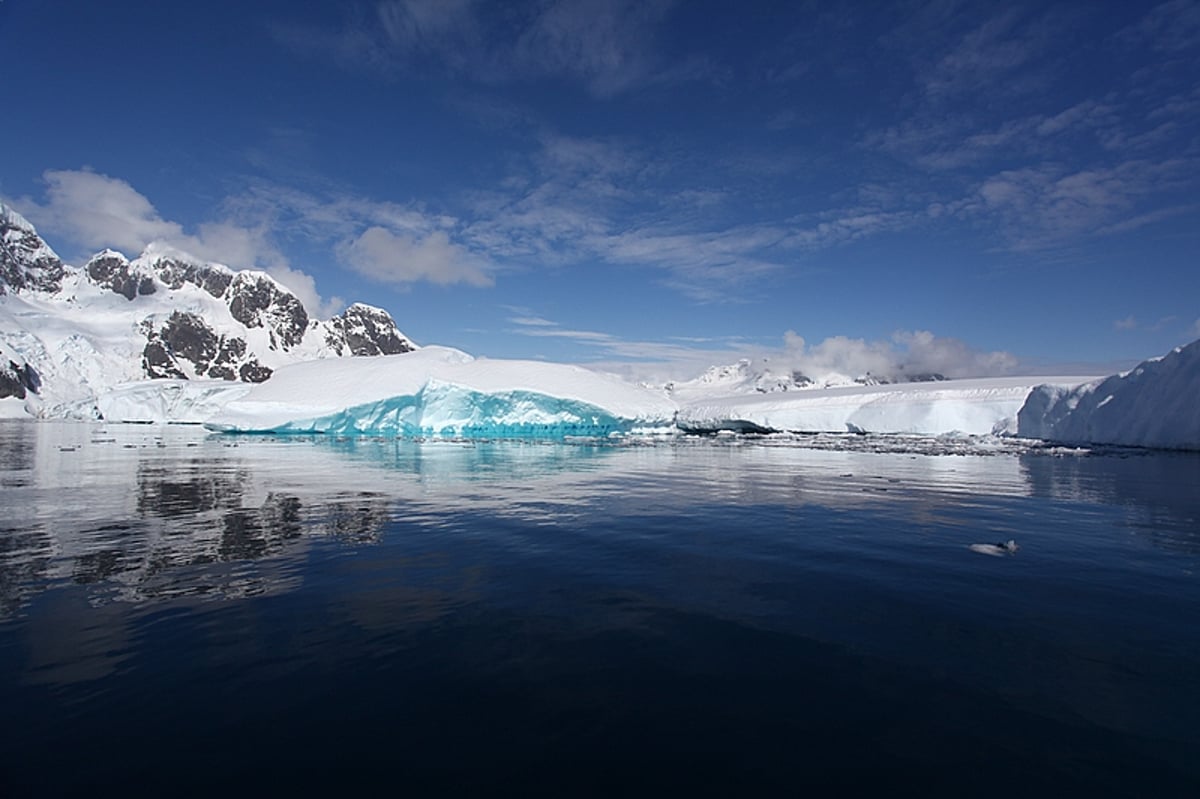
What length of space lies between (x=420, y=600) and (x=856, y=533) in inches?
232

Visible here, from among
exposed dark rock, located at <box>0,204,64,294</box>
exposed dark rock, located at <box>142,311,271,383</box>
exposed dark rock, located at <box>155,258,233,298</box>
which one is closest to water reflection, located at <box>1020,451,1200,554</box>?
exposed dark rock, located at <box>142,311,271,383</box>

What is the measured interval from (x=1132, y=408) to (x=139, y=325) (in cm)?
16825

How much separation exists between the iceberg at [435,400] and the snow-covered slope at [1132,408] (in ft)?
74.7

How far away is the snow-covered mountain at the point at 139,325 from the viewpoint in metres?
107

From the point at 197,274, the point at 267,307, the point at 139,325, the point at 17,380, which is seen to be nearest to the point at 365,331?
the point at 267,307

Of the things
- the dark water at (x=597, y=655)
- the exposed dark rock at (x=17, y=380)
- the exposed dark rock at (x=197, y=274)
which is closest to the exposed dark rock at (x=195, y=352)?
the exposed dark rock at (x=17, y=380)

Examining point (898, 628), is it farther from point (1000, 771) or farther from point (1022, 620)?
point (1000, 771)

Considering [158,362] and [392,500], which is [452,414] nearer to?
[392,500]

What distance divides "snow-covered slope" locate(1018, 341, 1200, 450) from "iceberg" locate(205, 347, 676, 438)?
74.7 feet

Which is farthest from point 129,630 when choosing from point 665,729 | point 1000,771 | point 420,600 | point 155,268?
point 155,268

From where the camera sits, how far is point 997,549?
6973mm

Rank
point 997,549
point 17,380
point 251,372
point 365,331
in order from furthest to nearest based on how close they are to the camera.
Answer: point 365,331 < point 251,372 < point 17,380 < point 997,549

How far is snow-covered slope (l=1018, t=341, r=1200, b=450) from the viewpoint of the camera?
24.6 metres

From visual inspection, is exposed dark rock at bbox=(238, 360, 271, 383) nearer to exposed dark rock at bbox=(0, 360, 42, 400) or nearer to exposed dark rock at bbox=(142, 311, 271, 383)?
exposed dark rock at bbox=(142, 311, 271, 383)
